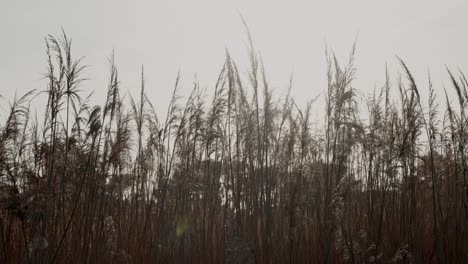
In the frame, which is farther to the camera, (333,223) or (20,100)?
(20,100)

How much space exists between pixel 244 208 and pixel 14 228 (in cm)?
295

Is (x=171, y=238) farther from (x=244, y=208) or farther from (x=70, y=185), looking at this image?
(x=70, y=185)

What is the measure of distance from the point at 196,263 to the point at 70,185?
1.47 m

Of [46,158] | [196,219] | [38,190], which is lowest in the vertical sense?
[196,219]

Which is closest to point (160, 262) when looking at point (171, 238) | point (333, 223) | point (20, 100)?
point (171, 238)

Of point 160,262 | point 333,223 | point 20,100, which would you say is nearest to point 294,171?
point 333,223

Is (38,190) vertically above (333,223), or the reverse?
(38,190)

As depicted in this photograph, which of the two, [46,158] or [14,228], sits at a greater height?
[46,158]

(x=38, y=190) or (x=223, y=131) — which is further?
(x=223, y=131)

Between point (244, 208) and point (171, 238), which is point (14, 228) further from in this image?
point (244, 208)

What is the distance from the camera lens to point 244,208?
14.0ft

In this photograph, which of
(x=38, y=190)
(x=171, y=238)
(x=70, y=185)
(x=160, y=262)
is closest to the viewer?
(x=38, y=190)

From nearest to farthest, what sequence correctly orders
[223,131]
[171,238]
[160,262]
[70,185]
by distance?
[70,185] → [160,262] → [171,238] → [223,131]

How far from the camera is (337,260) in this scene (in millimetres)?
4477
